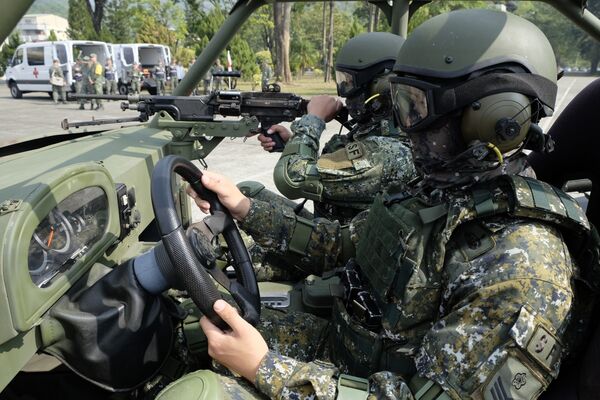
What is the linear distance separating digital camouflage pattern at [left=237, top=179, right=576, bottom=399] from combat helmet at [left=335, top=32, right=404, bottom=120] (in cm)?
131

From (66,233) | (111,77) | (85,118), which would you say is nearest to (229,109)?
(66,233)

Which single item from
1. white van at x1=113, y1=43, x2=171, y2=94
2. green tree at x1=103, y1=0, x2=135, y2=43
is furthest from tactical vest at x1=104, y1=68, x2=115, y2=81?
green tree at x1=103, y1=0, x2=135, y2=43

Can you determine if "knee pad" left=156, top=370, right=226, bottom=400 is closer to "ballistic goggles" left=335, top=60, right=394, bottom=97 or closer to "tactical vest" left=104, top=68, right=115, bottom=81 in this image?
"ballistic goggles" left=335, top=60, right=394, bottom=97

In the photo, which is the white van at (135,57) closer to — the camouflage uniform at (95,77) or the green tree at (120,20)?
the camouflage uniform at (95,77)

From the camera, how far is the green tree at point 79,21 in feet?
106

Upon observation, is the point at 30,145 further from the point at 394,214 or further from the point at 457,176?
the point at 457,176

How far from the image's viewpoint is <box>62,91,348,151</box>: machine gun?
3648mm

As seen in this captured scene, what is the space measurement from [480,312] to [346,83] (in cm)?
178

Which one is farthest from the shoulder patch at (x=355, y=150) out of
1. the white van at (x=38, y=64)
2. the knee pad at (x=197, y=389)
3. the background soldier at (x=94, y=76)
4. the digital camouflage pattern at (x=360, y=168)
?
the white van at (x=38, y=64)

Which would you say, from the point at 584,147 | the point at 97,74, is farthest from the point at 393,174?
the point at 97,74

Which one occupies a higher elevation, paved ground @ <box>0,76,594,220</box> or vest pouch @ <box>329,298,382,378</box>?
vest pouch @ <box>329,298,382,378</box>

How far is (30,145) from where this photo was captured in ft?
8.77

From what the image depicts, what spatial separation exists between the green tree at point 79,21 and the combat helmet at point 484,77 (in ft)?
112

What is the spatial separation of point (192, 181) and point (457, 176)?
80 centimetres
